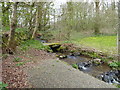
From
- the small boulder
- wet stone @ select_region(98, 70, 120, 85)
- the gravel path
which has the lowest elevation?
wet stone @ select_region(98, 70, 120, 85)

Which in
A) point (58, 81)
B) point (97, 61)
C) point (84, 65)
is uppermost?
point (58, 81)

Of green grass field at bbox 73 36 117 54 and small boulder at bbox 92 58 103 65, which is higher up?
green grass field at bbox 73 36 117 54

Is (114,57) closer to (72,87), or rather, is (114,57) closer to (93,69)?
(93,69)

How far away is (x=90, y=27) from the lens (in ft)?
60.8

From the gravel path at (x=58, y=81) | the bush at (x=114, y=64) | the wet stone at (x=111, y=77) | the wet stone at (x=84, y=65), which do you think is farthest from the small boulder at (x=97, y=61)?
the gravel path at (x=58, y=81)

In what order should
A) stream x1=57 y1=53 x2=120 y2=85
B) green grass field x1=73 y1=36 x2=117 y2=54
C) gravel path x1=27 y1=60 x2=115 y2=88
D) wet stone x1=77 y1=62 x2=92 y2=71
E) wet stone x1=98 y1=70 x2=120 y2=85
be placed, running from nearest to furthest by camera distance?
gravel path x1=27 y1=60 x2=115 y2=88, wet stone x1=98 y1=70 x2=120 y2=85, stream x1=57 y1=53 x2=120 y2=85, wet stone x1=77 y1=62 x2=92 y2=71, green grass field x1=73 y1=36 x2=117 y2=54

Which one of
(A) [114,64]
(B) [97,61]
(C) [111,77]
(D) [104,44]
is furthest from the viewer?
(D) [104,44]

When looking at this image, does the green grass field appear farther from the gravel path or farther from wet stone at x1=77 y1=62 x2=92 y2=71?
the gravel path

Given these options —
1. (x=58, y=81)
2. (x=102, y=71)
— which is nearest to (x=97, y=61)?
(x=102, y=71)

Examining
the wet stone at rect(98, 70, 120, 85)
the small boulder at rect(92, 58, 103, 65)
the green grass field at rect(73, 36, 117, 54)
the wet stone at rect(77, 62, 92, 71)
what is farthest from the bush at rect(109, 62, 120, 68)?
the green grass field at rect(73, 36, 117, 54)

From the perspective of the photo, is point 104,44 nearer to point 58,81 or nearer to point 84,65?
point 84,65

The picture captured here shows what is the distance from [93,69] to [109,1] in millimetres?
17578

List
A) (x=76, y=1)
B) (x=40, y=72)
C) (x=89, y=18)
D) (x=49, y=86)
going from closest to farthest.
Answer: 1. (x=49, y=86)
2. (x=40, y=72)
3. (x=76, y=1)
4. (x=89, y=18)

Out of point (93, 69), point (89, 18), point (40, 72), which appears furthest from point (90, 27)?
point (40, 72)
